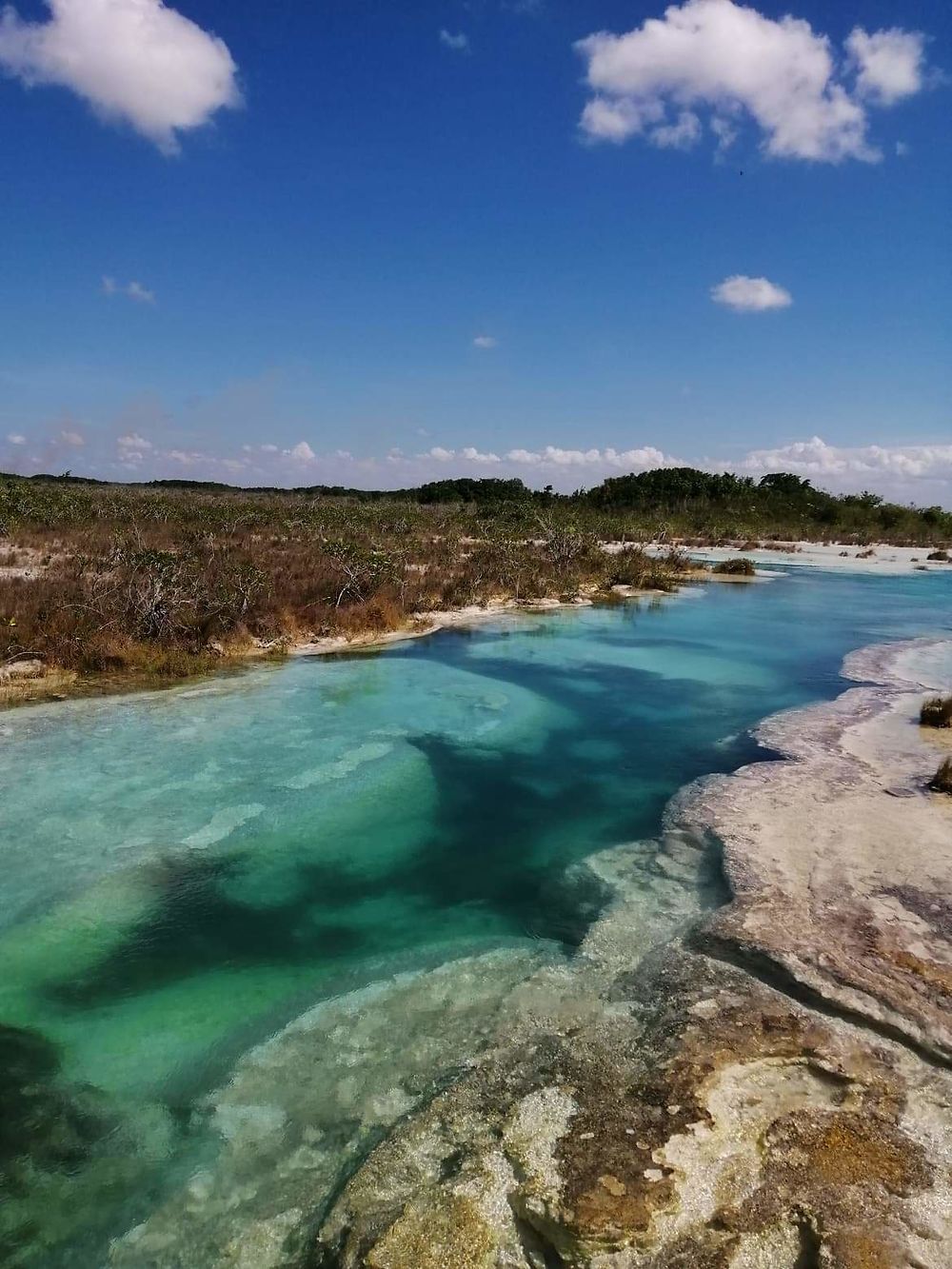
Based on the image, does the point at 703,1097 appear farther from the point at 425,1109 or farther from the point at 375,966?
the point at 375,966

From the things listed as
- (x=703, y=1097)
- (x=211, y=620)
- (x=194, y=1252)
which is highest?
A: (x=211, y=620)

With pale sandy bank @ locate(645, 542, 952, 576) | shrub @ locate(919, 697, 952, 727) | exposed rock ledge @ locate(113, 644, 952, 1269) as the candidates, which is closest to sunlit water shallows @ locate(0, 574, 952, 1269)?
exposed rock ledge @ locate(113, 644, 952, 1269)

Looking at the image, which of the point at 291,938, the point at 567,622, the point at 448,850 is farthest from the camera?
the point at 567,622

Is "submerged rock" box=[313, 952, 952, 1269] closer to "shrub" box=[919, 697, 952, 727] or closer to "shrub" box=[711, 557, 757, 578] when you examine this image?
"shrub" box=[919, 697, 952, 727]

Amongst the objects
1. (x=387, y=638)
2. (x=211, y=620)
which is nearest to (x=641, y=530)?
(x=387, y=638)

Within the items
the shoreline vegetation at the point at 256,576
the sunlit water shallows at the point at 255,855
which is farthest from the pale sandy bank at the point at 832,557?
the sunlit water shallows at the point at 255,855

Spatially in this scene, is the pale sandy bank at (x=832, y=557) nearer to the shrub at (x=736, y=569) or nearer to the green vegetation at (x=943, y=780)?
the shrub at (x=736, y=569)

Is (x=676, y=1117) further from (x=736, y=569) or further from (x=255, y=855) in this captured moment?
(x=736, y=569)

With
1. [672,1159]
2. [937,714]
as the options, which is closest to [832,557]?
[937,714]
